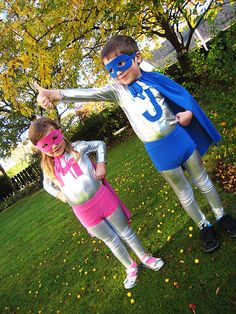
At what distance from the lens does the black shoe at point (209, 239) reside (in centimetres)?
323

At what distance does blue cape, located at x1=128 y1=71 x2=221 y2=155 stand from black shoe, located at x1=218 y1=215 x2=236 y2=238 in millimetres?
831

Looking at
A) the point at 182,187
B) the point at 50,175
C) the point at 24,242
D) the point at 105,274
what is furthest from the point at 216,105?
the point at 24,242

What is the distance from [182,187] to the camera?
9.92 ft

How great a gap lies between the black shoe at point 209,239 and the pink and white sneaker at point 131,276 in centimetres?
82

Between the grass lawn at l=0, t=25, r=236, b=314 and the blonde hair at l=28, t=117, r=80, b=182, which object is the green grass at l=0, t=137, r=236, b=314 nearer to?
the grass lawn at l=0, t=25, r=236, b=314

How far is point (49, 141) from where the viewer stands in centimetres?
297

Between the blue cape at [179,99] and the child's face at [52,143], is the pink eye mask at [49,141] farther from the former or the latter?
the blue cape at [179,99]

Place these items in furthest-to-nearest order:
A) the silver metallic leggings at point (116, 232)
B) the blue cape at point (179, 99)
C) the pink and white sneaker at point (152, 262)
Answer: the pink and white sneaker at point (152, 262)
the silver metallic leggings at point (116, 232)
the blue cape at point (179, 99)

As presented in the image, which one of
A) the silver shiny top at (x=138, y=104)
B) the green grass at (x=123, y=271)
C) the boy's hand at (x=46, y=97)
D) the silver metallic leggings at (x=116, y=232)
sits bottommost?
the green grass at (x=123, y=271)

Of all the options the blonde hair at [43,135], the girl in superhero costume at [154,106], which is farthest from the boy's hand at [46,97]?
the blonde hair at [43,135]

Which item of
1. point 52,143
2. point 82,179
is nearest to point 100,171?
point 82,179

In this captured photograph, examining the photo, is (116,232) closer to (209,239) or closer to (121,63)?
(209,239)

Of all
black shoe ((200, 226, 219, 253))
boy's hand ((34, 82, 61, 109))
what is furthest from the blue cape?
black shoe ((200, 226, 219, 253))

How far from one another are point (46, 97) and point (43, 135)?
466 mm
